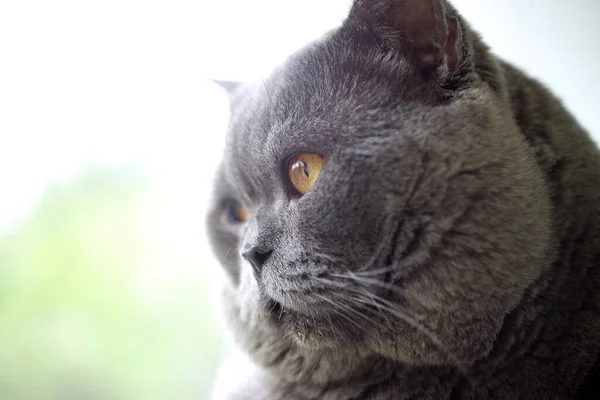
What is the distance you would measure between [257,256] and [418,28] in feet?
1.28

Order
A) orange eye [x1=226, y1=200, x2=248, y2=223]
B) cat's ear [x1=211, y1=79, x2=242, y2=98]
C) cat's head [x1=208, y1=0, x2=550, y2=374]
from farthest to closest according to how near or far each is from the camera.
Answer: cat's ear [x1=211, y1=79, x2=242, y2=98] → orange eye [x1=226, y1=200, x2=248, y2=223] → cat's head [x1=208, y1=0, x2=550, y2=374]

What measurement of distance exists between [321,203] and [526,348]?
1.07ft

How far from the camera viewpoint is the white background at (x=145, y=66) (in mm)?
952

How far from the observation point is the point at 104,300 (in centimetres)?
108

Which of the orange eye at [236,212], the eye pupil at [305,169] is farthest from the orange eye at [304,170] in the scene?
the orange eye at [236,212]

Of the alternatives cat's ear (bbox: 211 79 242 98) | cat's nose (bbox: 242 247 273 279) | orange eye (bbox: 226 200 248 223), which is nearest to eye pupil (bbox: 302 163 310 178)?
cat's nose (bbox: 242 247 273 279)

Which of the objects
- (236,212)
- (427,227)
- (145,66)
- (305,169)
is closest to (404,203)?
(427,227)

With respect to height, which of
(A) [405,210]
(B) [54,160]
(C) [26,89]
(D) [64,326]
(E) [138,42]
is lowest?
(D) [64,326]

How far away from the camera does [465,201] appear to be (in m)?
0.65

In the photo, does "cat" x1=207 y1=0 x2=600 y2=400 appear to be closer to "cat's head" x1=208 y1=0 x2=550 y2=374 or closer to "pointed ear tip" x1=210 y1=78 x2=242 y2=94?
"cat's head" x1=208 y1=0 x2=550 y2=374

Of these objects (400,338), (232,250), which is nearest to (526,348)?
(400,338)

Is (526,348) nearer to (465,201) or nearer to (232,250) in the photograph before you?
(465,201)

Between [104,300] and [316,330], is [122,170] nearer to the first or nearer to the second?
[104,300]

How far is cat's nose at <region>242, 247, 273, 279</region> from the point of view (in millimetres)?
737
